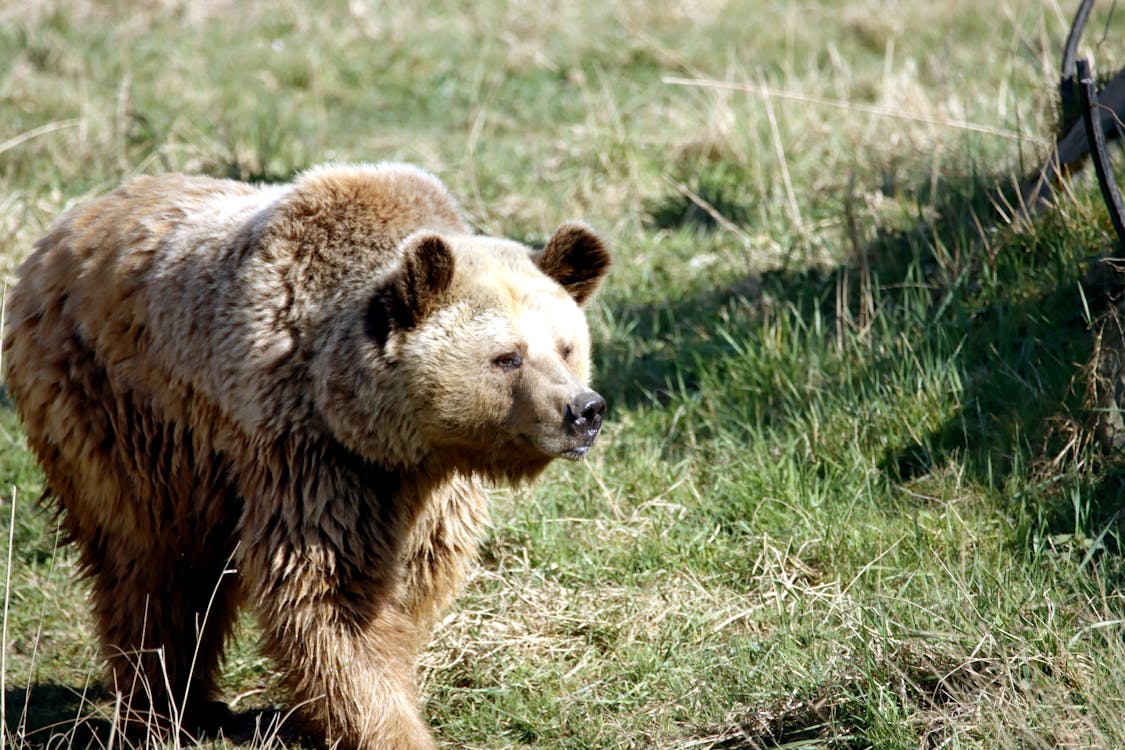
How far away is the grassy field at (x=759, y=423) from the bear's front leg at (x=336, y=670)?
0.58 metres

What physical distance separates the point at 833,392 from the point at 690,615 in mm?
1403

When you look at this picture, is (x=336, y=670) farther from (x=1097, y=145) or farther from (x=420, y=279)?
(x=1097, y=145)

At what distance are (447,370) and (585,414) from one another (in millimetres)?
469

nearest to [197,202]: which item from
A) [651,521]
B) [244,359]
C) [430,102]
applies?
[244,359]

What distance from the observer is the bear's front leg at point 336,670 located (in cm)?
390

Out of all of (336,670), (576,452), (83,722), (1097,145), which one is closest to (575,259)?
(576,452)

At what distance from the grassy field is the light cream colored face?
1.10 meters

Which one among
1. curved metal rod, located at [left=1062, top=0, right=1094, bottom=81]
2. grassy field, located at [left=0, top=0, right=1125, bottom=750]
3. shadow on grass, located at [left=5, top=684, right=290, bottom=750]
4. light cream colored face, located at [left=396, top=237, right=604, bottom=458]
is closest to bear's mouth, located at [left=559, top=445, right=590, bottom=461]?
light cream colored face, located at [left=396, top=237, right=604, bottom=458]

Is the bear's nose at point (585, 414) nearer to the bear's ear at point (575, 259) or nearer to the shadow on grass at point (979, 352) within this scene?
the bear's ear at point (575, 259)

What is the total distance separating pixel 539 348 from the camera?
12.7 feet

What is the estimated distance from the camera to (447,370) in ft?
12.6

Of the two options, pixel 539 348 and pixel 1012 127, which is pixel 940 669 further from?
pixel 1012 127

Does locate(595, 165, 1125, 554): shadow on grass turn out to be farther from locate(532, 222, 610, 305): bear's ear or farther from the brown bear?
the brown bear

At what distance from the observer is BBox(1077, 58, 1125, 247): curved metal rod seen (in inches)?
170
